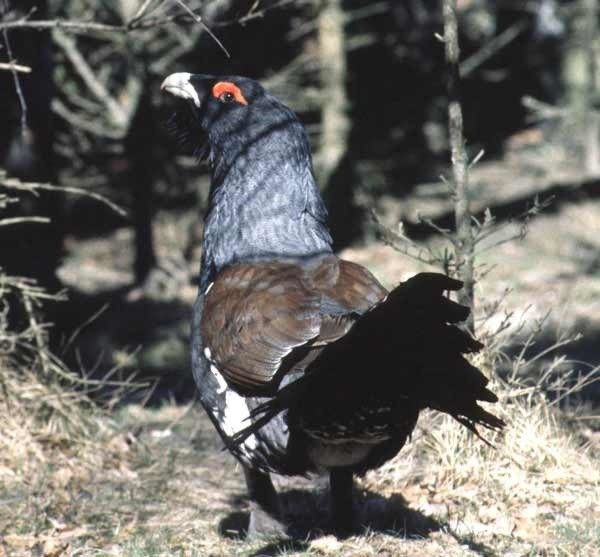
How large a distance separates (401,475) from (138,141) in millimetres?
7134

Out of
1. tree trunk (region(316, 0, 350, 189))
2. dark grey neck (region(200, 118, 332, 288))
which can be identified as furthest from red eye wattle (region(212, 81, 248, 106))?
tree trunk (region(316, 0, 350, 189))

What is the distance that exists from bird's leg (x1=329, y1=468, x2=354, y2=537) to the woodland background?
13 centimetres

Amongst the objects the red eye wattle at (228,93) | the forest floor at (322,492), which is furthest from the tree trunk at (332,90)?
the red eye wattle at (228,93)

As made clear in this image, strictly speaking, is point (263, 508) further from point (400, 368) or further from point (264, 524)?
point (400, 368)

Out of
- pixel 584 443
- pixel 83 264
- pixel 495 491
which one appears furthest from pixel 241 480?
pixel 83 264

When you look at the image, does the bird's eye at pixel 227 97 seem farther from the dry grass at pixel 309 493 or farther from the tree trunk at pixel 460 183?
the dry grass at pixel 309 493

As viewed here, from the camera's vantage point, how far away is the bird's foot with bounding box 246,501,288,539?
531 centimetres

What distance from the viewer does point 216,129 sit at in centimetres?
557

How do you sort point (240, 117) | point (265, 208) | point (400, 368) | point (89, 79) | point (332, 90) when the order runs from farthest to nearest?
1. point (332, 90)
2. point (89, 79)
3. point (240, 117)
4. point (265, 208)
5. point (400, 368)

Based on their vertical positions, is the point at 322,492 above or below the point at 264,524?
below

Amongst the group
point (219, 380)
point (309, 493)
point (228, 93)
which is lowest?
point (309, 493)

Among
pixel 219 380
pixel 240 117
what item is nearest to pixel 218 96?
pixel 240 117

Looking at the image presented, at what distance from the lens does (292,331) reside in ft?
14.3

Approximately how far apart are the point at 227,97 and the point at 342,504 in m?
2.21
